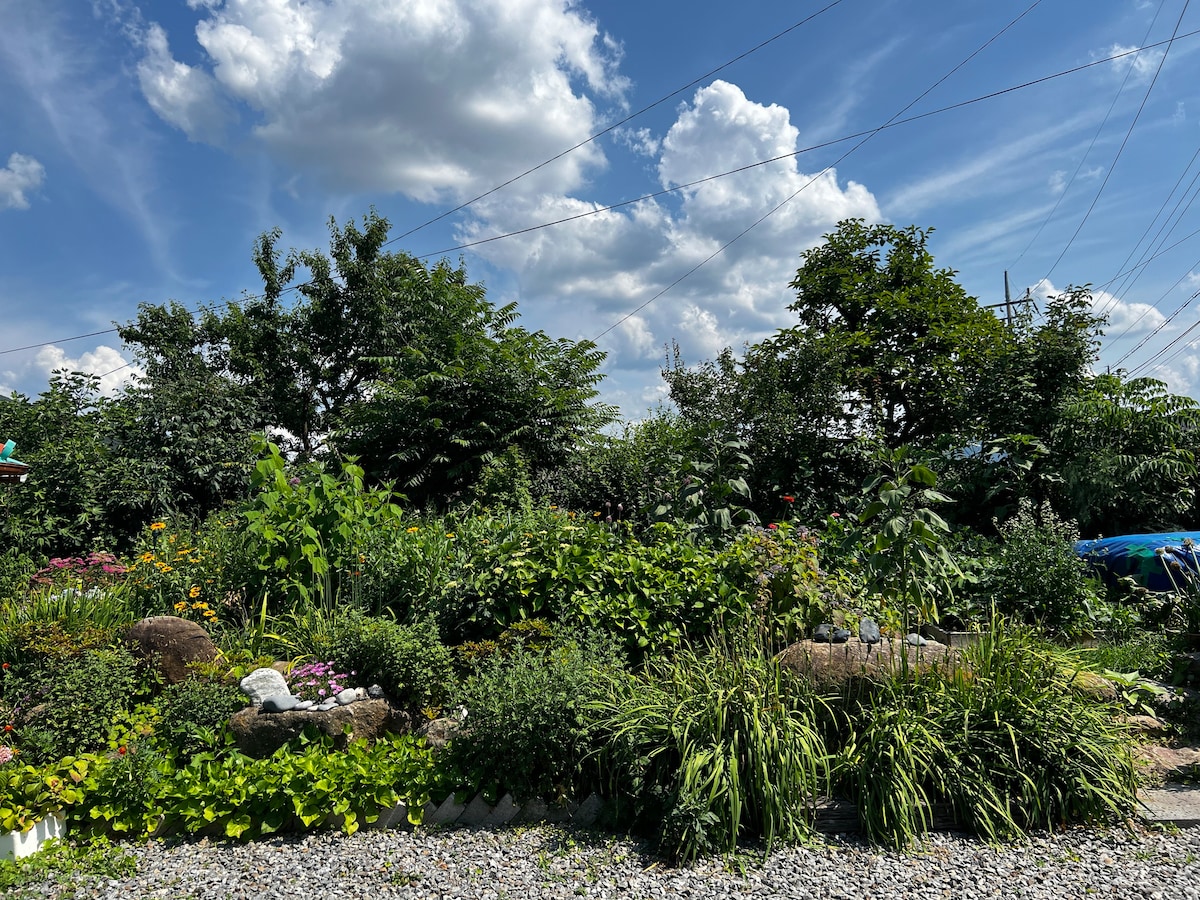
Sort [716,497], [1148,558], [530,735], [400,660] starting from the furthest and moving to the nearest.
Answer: [716,497] < [1148,558] < [400,660] < [530,735]

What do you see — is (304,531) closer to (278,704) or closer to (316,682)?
(316,682)

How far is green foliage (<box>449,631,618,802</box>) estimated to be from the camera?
3.49 m

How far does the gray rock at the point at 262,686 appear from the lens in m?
4.10

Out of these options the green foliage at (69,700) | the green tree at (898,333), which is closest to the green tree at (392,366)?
the green tree at (898,333)

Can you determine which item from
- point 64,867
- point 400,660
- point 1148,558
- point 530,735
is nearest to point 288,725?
point 400,660

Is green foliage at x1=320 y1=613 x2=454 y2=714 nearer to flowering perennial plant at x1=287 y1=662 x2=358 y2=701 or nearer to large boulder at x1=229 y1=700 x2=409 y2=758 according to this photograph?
flowering perennial plant at x1=287 y1=662 x2=358 y2=701

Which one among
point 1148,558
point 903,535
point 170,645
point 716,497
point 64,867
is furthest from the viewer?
point 716,497

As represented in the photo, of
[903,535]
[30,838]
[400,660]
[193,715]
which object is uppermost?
[903,535]

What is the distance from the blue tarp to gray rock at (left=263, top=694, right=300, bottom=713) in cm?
608

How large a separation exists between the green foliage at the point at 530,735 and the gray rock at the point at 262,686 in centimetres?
119

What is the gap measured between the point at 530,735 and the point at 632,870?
29.6 inches

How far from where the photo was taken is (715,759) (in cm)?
325

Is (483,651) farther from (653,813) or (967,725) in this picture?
(967,725)

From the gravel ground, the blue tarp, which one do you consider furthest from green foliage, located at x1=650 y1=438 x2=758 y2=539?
the blue tarp
